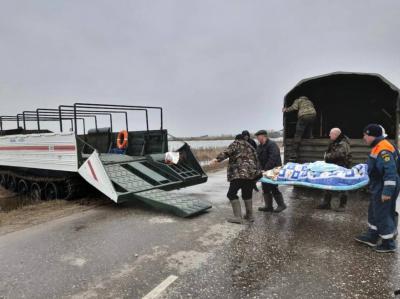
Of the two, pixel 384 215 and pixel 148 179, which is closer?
pixel 384 215

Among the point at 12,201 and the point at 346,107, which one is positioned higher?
the point at 346,107

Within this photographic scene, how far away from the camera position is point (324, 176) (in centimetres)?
578

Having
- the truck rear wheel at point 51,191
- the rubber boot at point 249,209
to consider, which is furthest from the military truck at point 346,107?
the truck rear wheel at point 51,191

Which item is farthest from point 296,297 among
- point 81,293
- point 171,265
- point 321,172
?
point 321,172

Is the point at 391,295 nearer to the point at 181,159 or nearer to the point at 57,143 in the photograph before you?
the point at 181,159

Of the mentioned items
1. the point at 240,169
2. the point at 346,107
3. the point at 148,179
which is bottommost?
the point at 148,179

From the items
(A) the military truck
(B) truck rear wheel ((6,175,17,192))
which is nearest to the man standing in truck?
(A) the military truck

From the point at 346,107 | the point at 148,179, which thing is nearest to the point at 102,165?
the point at 148,179

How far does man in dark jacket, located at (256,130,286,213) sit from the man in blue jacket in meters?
2.09

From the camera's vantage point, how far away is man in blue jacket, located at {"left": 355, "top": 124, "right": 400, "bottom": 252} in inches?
163

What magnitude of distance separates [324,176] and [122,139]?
6.33m

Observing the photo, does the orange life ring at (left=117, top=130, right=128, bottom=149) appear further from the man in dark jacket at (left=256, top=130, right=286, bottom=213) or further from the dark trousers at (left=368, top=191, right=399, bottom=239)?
the dark trousers at (left=368, top=191, right=399, bottom=239)

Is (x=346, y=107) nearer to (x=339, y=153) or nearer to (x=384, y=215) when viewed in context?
(x=339, y=153)

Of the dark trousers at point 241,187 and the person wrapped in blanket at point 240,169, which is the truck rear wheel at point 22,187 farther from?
the dark trousers at point 241,187
